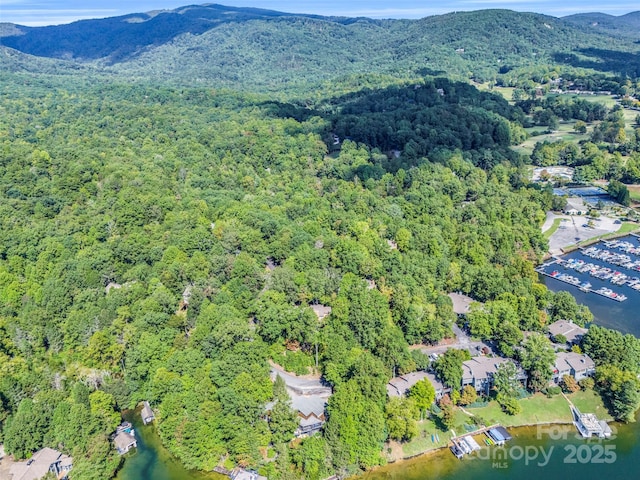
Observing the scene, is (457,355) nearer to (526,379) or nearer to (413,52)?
(526,379)

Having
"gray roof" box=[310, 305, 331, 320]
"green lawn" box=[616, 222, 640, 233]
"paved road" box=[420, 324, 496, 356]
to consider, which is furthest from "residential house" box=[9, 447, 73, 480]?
"green lawn" box=[616, 222, 640, 233]

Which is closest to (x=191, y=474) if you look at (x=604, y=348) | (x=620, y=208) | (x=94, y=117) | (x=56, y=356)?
(x=56, y=356)

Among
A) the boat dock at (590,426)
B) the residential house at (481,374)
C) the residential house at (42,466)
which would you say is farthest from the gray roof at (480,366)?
the residential house at (42,466)

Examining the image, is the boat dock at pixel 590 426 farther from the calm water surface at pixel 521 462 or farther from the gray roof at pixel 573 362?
the gray roof at pixel 573 362

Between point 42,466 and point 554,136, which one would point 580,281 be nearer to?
point 42,466

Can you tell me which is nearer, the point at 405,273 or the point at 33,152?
the point at 405,273

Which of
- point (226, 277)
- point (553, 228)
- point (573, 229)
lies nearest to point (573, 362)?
point (226, 277)

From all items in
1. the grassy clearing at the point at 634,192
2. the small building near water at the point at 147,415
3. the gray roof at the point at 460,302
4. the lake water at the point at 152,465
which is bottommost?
the lake water at the point at 152,465
